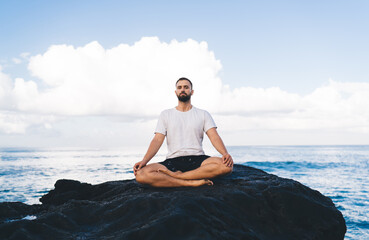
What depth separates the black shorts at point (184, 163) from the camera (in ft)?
18.4

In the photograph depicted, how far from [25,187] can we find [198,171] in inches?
621

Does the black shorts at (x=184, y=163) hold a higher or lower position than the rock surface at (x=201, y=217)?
higher

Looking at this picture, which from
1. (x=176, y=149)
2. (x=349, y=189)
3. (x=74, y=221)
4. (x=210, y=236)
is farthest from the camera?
(x=349, y=189)

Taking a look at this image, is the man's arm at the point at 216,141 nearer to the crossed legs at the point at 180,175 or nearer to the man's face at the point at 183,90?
the crossed legs at the point at 180,175

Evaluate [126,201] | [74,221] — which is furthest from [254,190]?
[74,221]


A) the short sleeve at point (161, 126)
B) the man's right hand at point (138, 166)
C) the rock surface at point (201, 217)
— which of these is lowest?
the rock surface at point (201, 217)

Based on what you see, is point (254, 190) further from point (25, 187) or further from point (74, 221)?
point (25, 187)

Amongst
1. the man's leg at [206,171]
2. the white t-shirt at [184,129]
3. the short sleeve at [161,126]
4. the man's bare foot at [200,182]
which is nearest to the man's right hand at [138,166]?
the man's leg at [206,171]

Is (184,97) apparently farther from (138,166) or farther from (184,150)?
(138,166)

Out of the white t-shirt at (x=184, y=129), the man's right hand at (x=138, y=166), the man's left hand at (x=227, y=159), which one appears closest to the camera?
the man's left hand at (x=227, y=159)

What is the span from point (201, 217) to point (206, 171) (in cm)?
164

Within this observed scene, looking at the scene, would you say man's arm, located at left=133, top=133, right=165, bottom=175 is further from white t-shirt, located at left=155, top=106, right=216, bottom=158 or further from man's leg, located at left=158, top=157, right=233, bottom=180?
man's leg, located at left=158, top=157, right=233, bottom=180

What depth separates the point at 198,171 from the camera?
5.26 metres

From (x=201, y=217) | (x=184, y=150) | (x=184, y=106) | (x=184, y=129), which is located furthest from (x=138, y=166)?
(x=201, y=217)
